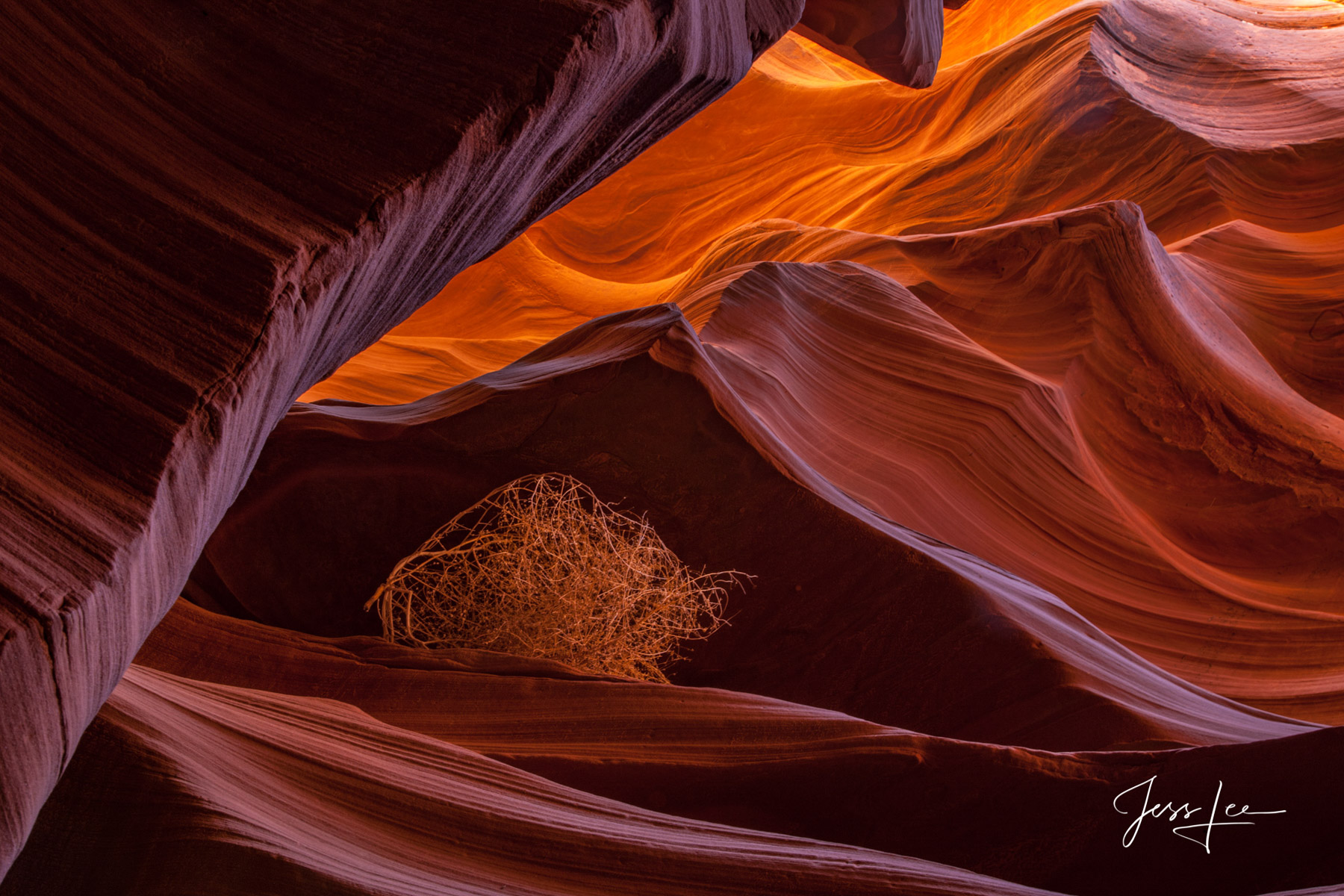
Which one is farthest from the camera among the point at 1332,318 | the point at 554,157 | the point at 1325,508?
the point at 1332,318

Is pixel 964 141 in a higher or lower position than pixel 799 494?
higher

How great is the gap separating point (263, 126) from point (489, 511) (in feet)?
4.28

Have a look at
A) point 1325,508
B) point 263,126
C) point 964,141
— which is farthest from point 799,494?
point 964,141

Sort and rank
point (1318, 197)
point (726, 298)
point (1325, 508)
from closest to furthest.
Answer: point (726, 298), point (1325, 508), point (1318, 197)

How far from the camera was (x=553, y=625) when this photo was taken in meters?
2.12

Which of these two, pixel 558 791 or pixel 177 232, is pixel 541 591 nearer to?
pixel 558 791

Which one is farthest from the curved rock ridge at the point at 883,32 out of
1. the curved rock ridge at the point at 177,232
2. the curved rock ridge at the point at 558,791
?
the curved rock ridge at the point at 558,791

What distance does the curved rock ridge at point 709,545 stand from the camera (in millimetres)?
2129

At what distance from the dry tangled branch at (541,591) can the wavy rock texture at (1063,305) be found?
79 centimetres

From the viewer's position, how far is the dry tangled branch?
2105 mm

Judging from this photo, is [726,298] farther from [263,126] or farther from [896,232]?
[896,232]
